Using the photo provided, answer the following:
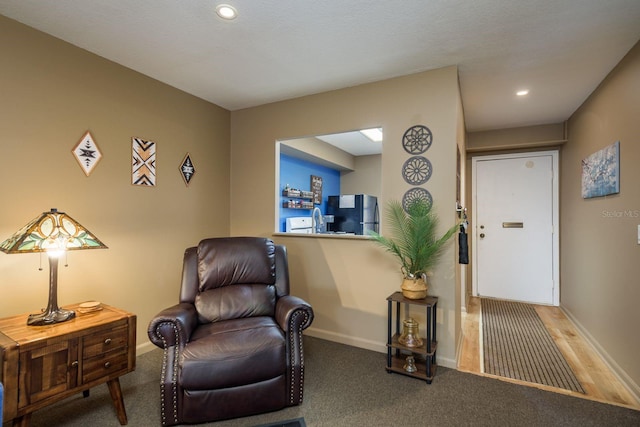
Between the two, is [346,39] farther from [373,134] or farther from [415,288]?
[373,134]

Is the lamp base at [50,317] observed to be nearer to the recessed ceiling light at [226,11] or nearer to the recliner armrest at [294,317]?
the recliner armrest at [294,317]

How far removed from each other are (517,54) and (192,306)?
3050 millimetres

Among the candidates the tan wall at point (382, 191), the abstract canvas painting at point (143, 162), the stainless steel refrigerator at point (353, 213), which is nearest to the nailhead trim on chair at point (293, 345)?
the tan wall at point (382, 191)

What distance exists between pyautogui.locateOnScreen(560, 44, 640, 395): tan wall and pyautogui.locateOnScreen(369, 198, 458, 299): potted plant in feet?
4.05

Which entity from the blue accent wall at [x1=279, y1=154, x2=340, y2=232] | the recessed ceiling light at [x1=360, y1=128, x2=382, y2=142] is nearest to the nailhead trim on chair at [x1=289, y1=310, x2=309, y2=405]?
the blue accent wall at [x1=279, y1=154, x2=340, y2=232]

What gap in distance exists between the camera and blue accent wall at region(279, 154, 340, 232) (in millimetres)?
4699

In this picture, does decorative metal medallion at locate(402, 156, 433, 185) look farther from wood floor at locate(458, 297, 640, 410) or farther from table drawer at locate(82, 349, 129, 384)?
table drawer at locate(82, 349, 129, 384)

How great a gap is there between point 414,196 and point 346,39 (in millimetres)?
1331

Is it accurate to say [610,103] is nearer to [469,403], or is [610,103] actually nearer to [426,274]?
[426,274]

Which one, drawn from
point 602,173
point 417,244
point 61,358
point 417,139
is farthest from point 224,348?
point 602,173

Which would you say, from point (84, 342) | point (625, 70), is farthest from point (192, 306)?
point (625, 70)

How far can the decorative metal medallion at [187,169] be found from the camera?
310 cm

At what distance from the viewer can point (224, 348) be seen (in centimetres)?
182

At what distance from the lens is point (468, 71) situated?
2.60m
